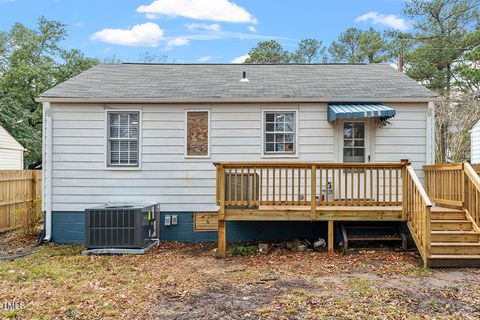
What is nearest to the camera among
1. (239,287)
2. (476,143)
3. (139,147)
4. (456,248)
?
(239,287)

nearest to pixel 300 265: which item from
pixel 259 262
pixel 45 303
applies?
pixel 259 262

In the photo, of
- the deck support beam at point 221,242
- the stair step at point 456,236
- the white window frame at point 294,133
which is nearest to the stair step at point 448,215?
the stair step at point 456,236

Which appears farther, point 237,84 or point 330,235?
point 237,84

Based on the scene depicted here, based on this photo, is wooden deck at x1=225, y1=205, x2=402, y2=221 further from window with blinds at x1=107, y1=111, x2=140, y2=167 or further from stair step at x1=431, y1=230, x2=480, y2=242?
window with blinds at x1=107, y1=111, x2=140, y2=167

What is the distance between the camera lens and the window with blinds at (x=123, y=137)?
25.7 ft

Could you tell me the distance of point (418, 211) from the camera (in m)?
5.91

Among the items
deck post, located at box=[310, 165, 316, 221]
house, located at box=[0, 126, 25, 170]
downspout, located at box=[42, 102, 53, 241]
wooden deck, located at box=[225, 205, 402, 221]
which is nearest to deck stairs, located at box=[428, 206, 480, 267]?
wooden deck, located at box=[225, 205, 402, 221]

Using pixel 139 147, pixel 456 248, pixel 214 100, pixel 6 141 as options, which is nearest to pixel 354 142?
pixel 456 248

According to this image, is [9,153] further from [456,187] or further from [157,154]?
[456,187]

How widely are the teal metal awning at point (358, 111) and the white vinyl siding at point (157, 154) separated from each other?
0.50m

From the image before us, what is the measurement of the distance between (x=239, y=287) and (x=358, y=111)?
4172mm

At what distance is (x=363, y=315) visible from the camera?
148 inches

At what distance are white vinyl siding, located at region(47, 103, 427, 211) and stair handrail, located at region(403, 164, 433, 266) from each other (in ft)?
6.87

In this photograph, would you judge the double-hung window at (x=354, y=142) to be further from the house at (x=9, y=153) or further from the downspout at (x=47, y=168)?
the house at (x=9, y=153)
